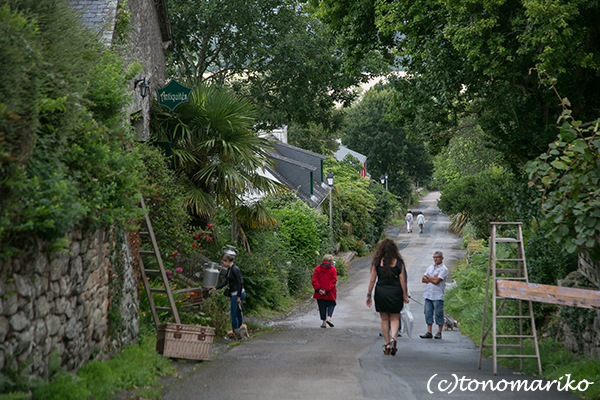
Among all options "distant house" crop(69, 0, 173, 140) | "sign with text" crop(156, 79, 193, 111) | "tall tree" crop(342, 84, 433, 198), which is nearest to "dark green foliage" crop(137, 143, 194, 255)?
"distant house" crop(69, 0, 173, 140)

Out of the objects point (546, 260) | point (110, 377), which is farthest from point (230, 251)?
point (546, 260)

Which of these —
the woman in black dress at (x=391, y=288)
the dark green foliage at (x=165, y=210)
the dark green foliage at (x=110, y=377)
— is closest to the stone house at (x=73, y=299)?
the dark green foliage at (x=110, y=377)

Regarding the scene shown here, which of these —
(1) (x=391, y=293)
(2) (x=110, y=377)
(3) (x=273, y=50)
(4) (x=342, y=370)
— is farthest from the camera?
(3) (x=273, y=50)

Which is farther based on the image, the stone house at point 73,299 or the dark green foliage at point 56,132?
the stone house at point 73,299

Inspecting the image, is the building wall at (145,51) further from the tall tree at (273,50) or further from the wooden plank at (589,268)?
the wooden plank at (589,268)

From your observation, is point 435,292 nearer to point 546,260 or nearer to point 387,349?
point 546,260

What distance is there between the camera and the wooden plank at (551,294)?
6375 mm

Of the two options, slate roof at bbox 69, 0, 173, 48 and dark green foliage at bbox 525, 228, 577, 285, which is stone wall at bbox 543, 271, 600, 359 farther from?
slate roof at bbox 69, 0, 173, 48

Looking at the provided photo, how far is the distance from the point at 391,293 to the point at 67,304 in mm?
4596

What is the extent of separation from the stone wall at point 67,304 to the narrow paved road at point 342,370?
112 cm

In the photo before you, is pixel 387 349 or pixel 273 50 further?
pixel 273 50

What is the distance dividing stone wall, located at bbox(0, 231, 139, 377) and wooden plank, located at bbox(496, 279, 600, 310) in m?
4.84

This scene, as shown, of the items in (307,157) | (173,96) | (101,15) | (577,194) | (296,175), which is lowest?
(577,194)

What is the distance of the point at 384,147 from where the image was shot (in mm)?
60125
